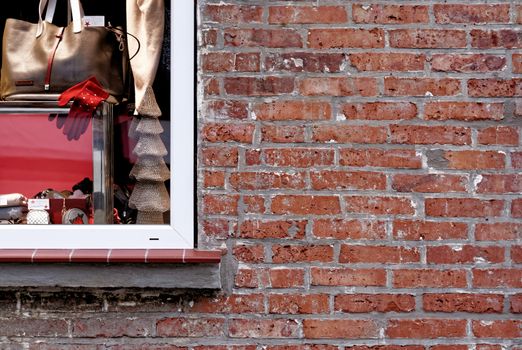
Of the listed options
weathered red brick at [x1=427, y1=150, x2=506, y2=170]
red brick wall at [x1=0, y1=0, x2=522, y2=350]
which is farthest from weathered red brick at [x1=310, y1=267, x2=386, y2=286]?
weathered red brick at [x1=427, y1=150, x2=506, y2=170]

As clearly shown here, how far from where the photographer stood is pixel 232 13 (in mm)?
2900

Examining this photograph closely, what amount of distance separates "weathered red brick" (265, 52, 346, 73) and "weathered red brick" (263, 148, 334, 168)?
0.31 metres

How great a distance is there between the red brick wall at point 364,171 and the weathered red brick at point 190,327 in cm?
7

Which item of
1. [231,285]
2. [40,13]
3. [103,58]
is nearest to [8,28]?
[40,13]

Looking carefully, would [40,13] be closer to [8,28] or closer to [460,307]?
[8,28]

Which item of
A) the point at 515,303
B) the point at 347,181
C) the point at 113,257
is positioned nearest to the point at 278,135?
the point at 347,181

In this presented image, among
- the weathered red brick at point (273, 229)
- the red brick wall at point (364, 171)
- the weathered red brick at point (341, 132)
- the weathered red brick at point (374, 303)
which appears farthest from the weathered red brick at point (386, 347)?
the weathered red brick at point (341, 132)

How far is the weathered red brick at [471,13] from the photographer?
9.46ft

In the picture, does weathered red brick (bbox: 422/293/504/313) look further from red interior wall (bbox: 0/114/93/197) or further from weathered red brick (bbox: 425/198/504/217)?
red interior wall (bbox: 0/114/93/197)

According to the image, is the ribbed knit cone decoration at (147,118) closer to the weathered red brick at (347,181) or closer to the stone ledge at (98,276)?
the stone ledge at (98,276)

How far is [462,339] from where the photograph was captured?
290cm

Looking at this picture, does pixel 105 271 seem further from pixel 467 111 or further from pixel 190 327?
pixel 467 111

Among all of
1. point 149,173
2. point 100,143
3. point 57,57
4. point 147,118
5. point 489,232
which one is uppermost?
point 57,57

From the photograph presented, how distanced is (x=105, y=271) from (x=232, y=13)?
3.63 ft
